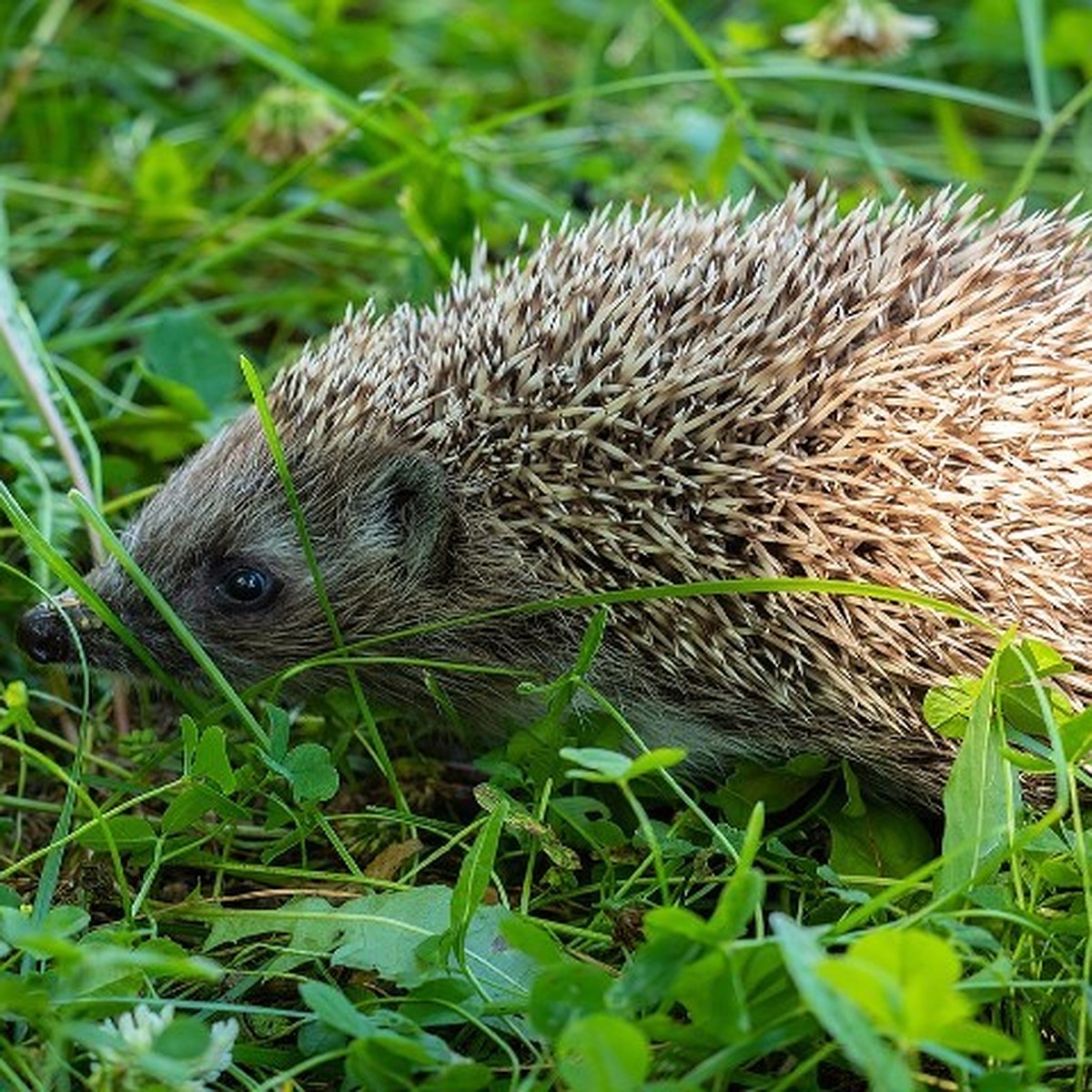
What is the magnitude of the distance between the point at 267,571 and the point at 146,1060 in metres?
1.27

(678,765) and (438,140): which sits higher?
(438,140)

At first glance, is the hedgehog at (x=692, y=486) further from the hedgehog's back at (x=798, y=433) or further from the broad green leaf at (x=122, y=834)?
the broad green leaf at (x=122, y=834)

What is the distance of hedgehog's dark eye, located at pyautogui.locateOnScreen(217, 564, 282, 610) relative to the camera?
3.12m

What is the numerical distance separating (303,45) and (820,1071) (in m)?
3.51

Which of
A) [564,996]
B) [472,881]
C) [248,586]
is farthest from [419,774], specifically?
[564,996]

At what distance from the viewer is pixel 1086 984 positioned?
221cm

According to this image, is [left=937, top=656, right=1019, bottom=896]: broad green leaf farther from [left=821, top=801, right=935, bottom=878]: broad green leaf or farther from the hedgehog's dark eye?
the hedgehog's dark eye

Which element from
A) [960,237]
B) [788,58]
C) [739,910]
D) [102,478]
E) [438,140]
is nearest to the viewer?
[739,910]

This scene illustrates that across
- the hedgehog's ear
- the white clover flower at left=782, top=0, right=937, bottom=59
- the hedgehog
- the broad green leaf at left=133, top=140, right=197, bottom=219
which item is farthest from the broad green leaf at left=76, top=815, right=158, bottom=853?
the white clover flower at left=782, top=0, right=937, bottom=59

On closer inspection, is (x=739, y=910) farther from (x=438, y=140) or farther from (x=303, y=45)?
(x=303, y=45)

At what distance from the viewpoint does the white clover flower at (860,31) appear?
4.24 metres

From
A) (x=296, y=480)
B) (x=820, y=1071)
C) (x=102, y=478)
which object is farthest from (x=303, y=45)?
(x=820, y=1071)

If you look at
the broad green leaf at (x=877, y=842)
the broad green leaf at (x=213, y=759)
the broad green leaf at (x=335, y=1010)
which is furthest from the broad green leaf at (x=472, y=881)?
the broad green leaf at (x=877, y=842)

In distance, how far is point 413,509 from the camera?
3059mm
